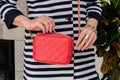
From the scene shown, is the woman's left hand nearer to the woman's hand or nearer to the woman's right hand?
the woman's hand

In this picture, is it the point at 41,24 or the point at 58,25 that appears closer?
the point at 41,24

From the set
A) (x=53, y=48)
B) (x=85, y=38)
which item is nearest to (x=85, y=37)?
(x=85, y=38)

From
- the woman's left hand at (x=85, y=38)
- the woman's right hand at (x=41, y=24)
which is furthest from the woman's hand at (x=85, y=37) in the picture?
the woman's right hand at (x=41, y=24)

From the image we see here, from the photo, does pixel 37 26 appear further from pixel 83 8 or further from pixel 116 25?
pixel 116 25

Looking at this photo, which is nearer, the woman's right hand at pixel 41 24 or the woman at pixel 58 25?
the woman's right hand at pixel 41 24

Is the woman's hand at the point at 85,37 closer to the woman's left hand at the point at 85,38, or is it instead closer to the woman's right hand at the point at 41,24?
the woman's left hand at the point at 85,38

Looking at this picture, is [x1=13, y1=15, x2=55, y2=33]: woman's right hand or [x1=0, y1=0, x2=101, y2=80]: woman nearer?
[x1=13, y1=15, x2=55, y2=33]: woman's right hand

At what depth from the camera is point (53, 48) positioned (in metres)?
1.05

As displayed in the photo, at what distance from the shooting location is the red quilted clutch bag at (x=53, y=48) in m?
1.04

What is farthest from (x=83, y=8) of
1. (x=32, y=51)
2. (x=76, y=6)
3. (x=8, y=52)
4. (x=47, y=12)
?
(x=8, y=52)

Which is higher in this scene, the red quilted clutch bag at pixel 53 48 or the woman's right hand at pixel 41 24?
the woman's right hand at pixel 41 24

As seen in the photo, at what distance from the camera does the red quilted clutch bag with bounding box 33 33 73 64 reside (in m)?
1.04

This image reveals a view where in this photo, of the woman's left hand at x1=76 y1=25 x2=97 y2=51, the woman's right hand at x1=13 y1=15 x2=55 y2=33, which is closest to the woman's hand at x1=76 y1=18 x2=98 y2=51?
the woman's left hand at x1=76 y1=25 x2=97 y2=51

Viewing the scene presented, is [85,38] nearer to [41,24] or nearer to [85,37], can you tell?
[85,37]
